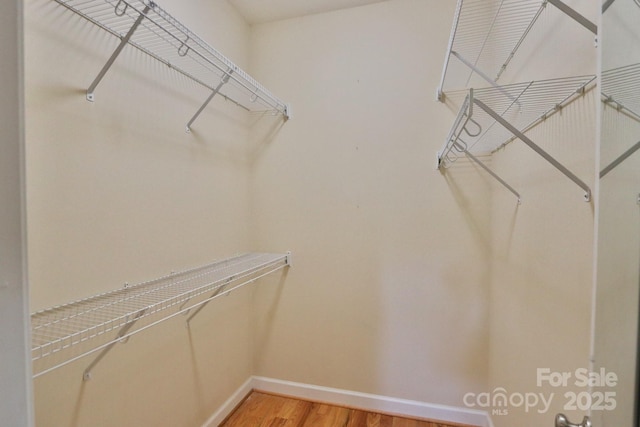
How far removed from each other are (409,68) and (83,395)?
220 cm

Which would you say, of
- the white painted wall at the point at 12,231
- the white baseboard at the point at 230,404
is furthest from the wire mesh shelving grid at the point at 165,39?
the white baseboard at the point at 230,404

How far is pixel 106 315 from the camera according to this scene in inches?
35.3

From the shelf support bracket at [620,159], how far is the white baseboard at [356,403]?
164 centimetres

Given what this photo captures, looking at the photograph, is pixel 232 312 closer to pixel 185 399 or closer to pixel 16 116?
pixel 185 399

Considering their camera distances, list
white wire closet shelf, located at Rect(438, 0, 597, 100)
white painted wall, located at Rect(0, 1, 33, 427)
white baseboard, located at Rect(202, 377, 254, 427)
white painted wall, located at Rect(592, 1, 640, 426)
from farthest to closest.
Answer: white baseboard, located at Rect(202, 377, 254, 427)
white wire closet shelf, located at Rect(438, 0, 597, 100)
white painted wall, located at Rect(592, 1, 640, 426)
white painted wall, located at Rect(0, 1, 33, 427)

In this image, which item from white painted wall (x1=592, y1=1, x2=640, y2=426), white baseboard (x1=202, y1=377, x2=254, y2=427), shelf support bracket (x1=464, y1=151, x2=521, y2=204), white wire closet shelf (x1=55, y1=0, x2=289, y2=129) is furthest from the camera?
white baseboard (x1=202, y1=377, x2=254, y2=427)

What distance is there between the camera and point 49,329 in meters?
0.81

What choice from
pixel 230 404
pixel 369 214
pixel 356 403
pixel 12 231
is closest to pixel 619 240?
pixel 12 231

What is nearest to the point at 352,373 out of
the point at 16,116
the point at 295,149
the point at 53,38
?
the point at 295,149

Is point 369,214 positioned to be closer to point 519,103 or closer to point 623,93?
point 519,103

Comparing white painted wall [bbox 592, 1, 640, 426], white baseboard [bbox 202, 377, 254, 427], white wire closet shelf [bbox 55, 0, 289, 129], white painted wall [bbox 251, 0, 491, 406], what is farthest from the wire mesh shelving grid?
white baseboard [bbox 202, 377, 254, 427]

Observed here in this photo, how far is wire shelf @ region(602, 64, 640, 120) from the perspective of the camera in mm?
554

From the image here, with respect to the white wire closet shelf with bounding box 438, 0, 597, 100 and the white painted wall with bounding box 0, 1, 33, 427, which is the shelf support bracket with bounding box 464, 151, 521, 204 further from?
the white painted wall with bounding box 0, 1, 33, 427

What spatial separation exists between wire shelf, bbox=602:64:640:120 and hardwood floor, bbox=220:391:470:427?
1865 mm
